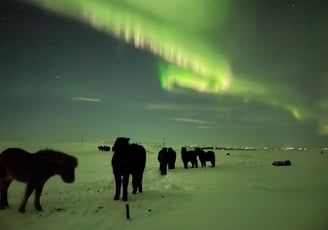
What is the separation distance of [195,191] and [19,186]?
1944mm

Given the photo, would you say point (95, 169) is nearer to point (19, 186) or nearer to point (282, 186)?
point (19, 186)

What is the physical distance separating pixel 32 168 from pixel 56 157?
8.2 inches

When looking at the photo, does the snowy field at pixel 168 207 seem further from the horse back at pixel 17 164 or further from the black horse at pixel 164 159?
the black horse at pixel 164 159

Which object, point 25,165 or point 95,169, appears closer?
point 25,165

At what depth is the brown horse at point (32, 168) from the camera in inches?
104

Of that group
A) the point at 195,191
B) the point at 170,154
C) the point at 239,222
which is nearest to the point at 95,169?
the point at 195,191

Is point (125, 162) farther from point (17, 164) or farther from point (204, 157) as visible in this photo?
point (204, 157)

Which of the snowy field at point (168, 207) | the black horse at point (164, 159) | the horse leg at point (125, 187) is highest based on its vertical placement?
the black horse at point (164, 159)

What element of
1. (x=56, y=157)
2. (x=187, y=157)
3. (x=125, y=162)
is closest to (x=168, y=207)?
(x=125, y=162)

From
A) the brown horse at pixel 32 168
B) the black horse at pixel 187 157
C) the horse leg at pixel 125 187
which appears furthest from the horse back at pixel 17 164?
the black horse at pixel 187 157

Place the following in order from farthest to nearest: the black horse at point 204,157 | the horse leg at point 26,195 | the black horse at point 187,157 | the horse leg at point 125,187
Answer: the black horse at point 204,157 < the black horse at point 187,157 < the horse leg at point 125,187 < the horse leg at point 26,195

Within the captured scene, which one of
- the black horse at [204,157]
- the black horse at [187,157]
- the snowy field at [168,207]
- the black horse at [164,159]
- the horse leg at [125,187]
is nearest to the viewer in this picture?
the snowy field at [168,207]

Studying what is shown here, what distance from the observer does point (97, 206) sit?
286cm

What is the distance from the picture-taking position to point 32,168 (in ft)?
8.76
